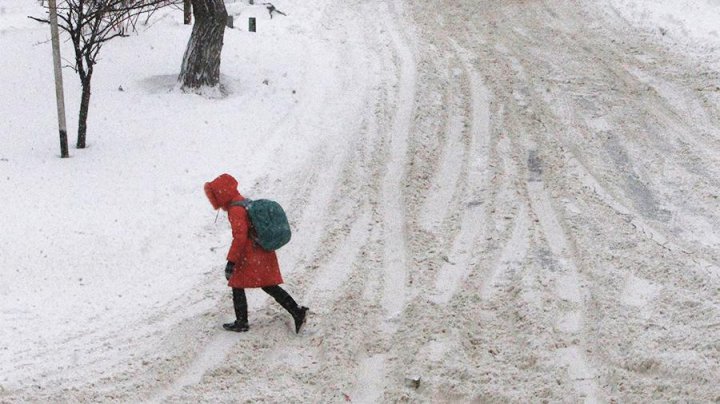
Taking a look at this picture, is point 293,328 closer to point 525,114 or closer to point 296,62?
point 525,114

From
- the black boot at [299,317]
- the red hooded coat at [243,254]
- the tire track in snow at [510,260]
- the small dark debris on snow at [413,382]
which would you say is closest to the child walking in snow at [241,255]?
the red hooded coat at [243,254]

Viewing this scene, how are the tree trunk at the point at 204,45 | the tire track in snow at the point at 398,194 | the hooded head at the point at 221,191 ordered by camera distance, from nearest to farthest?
the hooded head at the point at 221,191 → the tire track in snow at the point at 398,194 → the tree trunk at the point at 204,45

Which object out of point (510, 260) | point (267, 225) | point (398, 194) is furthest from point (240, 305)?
point (398, 194)

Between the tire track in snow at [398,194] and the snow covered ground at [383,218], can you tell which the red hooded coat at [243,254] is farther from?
the tire track in snow at [398,194]

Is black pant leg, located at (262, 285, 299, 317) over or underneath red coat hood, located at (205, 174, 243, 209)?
underneath

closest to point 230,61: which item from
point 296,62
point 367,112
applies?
point 296,62

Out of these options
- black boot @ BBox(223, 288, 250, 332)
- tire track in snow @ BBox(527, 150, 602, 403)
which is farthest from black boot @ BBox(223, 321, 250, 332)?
tire track in snow @ BBox(527, 150, 602, 403)

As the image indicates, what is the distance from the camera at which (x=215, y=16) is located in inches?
503

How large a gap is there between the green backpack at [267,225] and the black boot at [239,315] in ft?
2.04

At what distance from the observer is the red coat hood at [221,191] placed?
6738 mm

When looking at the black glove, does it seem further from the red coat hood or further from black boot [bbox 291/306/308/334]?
black boot [bbox 291/306/308/334]

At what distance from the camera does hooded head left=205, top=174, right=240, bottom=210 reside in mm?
6738

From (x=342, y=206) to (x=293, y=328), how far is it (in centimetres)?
289

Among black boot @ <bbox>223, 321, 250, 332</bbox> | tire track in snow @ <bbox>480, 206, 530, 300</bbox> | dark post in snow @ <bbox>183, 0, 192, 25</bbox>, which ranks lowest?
black boot @ <bbox>223, 321, 250, 332</bbox>
